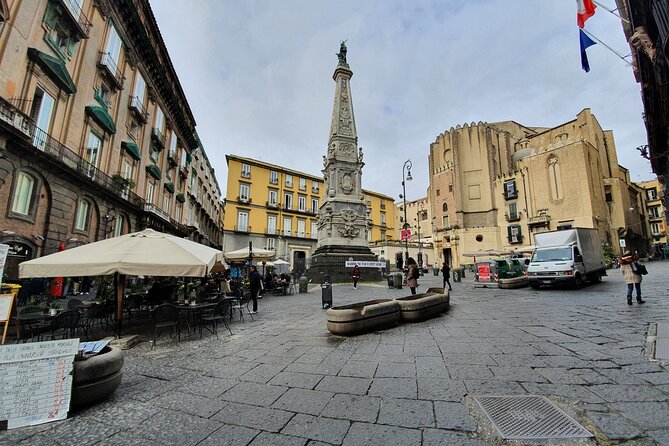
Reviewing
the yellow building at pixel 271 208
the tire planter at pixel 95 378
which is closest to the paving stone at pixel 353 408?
the tire planter at pixel 95 378

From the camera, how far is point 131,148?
18.1 meters

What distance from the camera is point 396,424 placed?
97.5 inches

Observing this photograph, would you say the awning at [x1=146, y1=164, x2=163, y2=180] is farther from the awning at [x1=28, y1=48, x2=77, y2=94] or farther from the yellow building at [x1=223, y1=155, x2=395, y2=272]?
the yellow building at [x1=223, y1=155, x2=395, y2=272]

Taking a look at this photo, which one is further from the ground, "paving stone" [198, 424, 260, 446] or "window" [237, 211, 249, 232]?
"window" [237, 211, 249, 232]

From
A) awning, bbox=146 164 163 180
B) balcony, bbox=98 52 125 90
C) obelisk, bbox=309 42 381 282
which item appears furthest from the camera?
awning, bbox=146 164 163 180

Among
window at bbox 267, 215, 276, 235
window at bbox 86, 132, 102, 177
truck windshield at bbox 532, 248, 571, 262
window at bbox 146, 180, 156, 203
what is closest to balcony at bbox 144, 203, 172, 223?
window at bbox 146, 180, 156, 203

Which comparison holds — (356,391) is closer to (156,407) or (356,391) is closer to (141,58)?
(156,407)

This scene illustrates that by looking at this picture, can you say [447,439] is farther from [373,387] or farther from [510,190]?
[510,190]

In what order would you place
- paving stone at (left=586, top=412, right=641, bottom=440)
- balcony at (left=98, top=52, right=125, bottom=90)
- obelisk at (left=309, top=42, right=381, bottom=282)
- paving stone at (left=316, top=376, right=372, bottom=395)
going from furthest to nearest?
obelisk at (left=309, top=42, right=381, bottom=282) < balcony at (left=98, top=52, right=125, bottom=90) < paving stone at (left=316, top=376, right=372, bottom=395) < paving stone at (left=586, top=412, right=641, bottom=440)

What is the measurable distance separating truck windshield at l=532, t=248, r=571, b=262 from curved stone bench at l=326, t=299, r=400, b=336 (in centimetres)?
1178

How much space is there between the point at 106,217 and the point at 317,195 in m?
30.0

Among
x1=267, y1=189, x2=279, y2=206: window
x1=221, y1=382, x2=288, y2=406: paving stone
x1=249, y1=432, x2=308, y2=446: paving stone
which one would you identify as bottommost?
x1=221, y1=382, x2=288, y2=406: paving stone

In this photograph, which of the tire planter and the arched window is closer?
the tire planter

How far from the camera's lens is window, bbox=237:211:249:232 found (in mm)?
35812
